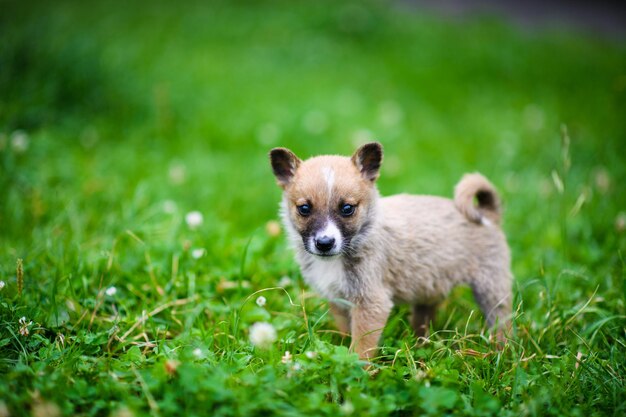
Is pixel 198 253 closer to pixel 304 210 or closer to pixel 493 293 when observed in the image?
pixel 304 210

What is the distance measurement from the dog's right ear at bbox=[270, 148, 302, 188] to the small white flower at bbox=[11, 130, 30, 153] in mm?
2731

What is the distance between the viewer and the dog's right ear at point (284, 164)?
3.26 meters

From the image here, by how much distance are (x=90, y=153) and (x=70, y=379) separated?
3424 millimetres

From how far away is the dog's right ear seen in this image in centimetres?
326

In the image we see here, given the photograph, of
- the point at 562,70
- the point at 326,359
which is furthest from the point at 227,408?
the point at 562,70

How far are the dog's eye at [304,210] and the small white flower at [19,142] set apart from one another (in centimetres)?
300

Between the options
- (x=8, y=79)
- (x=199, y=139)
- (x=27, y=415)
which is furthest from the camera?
(x=199, y=139)

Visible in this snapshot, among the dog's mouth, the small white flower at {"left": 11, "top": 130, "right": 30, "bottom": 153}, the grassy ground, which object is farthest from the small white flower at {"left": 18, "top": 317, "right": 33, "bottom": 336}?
the small white flower at {"left": 11, "top": 130, "right": 30, "bottom": 153}

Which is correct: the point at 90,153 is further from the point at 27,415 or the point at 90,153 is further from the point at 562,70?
the point at 562,70

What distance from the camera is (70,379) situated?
2.42 metres

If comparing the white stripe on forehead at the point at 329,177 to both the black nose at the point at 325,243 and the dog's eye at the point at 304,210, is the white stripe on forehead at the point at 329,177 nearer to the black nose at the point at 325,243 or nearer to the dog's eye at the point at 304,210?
the dog's eye at the point at 304,210

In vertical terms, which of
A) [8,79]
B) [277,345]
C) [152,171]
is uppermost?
[8,79]

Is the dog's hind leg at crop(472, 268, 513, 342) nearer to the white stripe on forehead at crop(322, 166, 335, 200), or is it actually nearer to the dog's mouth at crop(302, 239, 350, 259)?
the dog's mouth at crop(302, 239, 350, 259)

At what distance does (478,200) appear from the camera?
12.1ft
